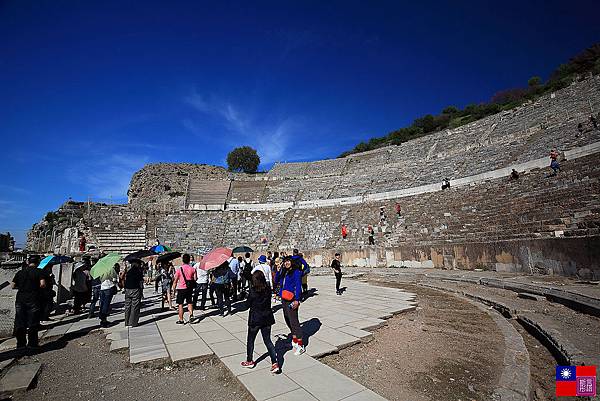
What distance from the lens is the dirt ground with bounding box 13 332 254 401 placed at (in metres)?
3.70

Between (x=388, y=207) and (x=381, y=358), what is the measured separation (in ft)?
68.4

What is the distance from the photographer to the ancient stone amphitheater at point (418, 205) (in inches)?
497

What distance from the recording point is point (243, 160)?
67312mm

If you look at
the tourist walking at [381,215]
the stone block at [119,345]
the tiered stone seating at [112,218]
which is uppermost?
the tiered stone seating at [112,218]

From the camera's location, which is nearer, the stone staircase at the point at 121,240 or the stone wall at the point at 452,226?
the stone wall at the point at 452,226

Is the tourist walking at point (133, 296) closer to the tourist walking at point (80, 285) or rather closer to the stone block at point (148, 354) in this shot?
the stone block at point (148, 354)

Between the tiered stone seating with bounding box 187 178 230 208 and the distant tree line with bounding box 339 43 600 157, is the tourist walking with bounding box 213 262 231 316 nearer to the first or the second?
the tiered stone seating with bounding box 187 178 230 208

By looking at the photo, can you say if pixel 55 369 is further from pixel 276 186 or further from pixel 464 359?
pixel 276 186

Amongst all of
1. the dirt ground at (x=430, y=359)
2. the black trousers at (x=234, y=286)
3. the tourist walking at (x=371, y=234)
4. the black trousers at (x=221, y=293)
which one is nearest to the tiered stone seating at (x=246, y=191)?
the tourist walking at (x=371, y=234)

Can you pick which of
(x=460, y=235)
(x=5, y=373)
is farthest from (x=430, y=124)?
(x=5, y=373)

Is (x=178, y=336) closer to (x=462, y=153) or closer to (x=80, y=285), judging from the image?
(x=80, y=285)

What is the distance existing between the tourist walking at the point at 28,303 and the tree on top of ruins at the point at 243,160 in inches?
2429

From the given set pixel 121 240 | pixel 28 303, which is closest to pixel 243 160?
pixel 121 240

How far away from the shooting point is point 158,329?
677 cm
